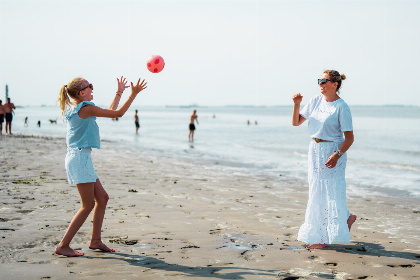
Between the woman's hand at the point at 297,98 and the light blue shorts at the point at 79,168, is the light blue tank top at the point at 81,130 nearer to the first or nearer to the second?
the light blue shorts at the point at 79,168

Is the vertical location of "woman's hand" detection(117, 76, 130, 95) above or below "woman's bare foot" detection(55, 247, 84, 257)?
above

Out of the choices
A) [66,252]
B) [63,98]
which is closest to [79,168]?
[63,98]

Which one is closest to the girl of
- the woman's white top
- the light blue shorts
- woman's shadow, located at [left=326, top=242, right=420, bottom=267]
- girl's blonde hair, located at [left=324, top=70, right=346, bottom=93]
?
the light blue shorts

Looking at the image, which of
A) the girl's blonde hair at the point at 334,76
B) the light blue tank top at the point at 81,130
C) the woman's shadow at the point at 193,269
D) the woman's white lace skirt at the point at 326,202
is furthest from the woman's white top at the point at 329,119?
the light blue tank top at the point at 81,130

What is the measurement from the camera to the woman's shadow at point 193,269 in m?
4.22

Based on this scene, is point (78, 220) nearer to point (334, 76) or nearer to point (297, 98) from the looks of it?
point (297, 98)

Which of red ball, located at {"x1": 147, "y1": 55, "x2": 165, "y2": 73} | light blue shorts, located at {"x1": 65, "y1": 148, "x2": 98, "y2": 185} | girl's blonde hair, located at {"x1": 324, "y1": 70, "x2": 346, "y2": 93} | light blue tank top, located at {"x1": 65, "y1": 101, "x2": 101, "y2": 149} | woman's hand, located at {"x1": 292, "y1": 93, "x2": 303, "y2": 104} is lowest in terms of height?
light blue shorts, located at {"x1": 65, "y1": 148, "x2": 98, "y2": 185}

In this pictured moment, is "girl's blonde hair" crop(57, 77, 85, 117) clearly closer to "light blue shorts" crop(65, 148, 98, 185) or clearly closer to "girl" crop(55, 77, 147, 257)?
"girl" crop(55, 77, 147, 257)

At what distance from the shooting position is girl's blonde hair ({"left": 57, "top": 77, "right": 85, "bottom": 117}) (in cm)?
468

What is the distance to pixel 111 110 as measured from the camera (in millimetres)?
4543

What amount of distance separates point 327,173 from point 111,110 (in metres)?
2.52

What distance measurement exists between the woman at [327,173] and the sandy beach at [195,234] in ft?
0.75

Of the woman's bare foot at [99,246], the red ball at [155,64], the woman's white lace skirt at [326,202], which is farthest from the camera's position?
the red ball at [155,64]

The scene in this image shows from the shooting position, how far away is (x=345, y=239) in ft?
16.7
